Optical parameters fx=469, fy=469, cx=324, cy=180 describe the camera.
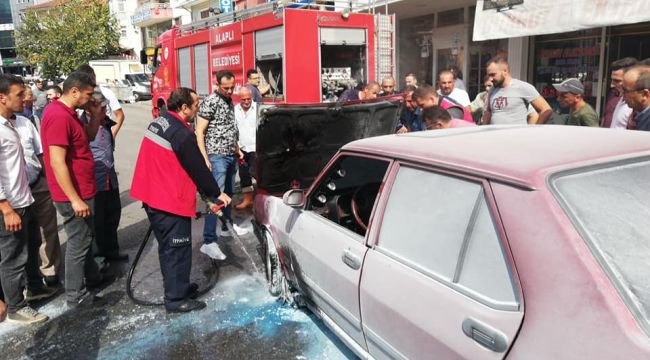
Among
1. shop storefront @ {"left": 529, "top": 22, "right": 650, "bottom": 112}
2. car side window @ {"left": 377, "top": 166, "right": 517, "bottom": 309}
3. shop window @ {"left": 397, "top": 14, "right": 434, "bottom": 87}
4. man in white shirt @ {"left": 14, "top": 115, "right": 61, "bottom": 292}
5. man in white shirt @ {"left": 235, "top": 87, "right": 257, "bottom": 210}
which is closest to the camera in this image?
car side window @ {"left": 377, "top": 166, "right": 517, "bottom": 309}

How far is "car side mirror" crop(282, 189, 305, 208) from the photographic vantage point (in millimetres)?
3156

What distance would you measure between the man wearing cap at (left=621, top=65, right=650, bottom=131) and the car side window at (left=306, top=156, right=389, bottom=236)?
1885 mm

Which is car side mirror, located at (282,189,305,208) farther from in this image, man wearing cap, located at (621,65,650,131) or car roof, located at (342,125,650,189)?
man wearing cap, located at (621,65,650,131)

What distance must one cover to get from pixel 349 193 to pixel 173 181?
130 cm

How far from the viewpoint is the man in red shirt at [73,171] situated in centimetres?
340

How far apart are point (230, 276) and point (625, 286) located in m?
3.46

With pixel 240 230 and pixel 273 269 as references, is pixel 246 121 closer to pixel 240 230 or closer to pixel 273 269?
pixel 240 230

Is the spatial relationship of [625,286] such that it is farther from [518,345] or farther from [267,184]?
[267,184]

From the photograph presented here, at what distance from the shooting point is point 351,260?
2457mm

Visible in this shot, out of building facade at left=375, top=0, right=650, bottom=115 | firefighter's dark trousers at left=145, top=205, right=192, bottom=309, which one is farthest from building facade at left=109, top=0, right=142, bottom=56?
firefighter's dark trousers at left=145, top=205, right=192, bottom=309

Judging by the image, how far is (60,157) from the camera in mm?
3385

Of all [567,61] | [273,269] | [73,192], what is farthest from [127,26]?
[273,269]

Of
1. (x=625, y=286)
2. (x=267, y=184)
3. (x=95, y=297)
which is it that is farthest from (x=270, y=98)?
(x=625, y=286)

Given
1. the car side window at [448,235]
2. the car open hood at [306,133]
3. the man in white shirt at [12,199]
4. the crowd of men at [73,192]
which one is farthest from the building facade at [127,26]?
the car side window at [448,235]
